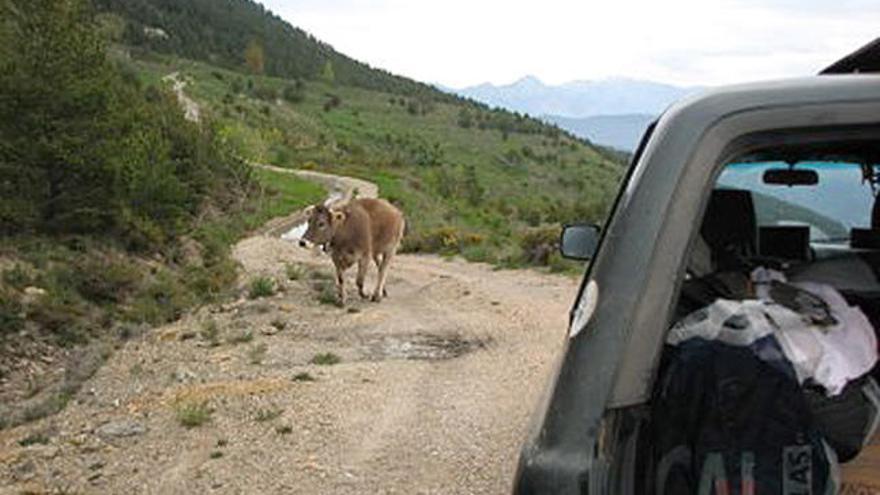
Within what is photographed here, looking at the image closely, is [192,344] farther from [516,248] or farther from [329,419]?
[516,248]

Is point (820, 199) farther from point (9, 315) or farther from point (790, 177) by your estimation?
point (9, 315)

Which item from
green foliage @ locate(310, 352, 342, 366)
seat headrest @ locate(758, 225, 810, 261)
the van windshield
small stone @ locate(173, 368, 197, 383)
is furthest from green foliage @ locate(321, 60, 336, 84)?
the van windshield

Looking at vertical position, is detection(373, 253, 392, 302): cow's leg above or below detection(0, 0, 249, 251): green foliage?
below

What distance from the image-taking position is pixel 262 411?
29.2ft

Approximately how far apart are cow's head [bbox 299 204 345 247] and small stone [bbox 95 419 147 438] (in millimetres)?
5811

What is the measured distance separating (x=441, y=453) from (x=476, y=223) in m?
28.5

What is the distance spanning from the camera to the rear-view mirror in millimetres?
3616

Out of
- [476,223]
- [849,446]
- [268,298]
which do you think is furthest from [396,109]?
[849,446]

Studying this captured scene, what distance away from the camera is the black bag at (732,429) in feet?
6.32

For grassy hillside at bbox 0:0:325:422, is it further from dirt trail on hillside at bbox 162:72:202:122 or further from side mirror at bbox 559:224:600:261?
dirt trail on hillside at bbox 162:72:202:122

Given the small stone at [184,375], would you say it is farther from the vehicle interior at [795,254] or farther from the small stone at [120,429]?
the vehicle interior at [795,254]

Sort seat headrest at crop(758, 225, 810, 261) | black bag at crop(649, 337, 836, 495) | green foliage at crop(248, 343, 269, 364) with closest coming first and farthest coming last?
1. black bag at crop(649, 337, 836, 495)
2. seat headrest at crop(758, 225, 810, 261)
3. green foliage at crop(248, 343, 269, 364)

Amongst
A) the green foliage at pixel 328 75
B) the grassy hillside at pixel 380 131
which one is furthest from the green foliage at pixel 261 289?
the green foliage at pixel 328 75

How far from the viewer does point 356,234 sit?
584 inches
